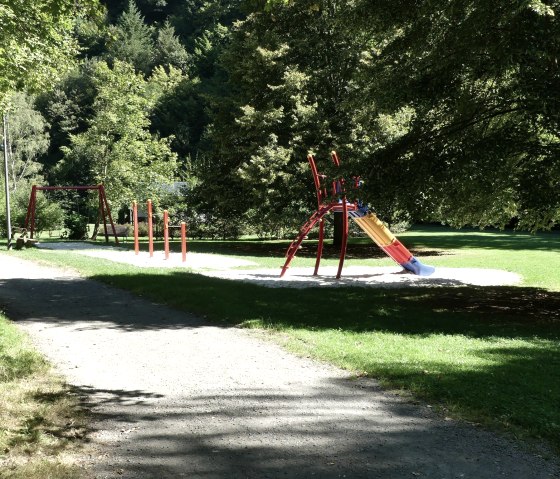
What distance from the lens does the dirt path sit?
13.1ft

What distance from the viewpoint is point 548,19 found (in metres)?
9.18

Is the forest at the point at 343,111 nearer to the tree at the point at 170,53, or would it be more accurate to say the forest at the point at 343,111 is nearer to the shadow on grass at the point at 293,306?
the shadow on grass at the point at 293,306

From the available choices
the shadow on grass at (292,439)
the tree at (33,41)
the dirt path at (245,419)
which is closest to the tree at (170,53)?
the tree at (33,41)

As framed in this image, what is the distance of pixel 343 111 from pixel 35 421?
20925mm

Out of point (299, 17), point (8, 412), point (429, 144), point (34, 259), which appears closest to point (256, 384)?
point (8, 412)

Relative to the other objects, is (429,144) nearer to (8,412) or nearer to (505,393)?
(505,393)

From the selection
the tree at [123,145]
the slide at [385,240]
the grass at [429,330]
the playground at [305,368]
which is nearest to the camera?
the playground at [305,368]

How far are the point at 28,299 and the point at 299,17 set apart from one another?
17800 millimetres

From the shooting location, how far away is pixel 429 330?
9.05 m

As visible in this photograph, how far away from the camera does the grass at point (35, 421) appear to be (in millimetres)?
3951

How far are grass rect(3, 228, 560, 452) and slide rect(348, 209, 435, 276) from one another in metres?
2.48

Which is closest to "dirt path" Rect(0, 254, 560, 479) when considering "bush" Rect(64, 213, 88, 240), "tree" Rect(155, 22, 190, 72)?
"bush" Rect(64, 213, 88, 240)

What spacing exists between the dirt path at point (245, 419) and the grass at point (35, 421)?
0.18 metres

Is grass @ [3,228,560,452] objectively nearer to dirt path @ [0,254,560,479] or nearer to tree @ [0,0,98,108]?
dirt path @ [0,254,560,479]
